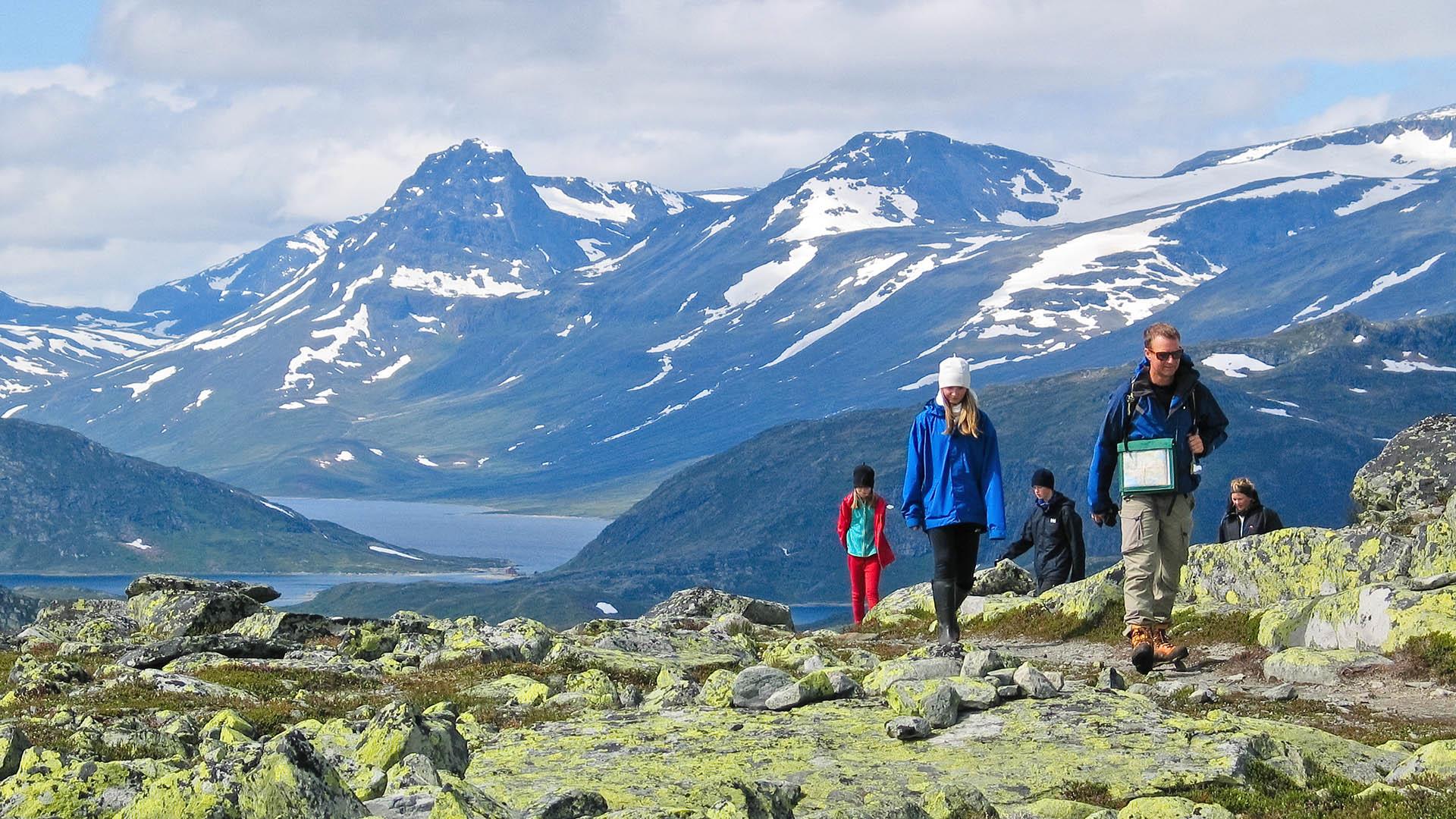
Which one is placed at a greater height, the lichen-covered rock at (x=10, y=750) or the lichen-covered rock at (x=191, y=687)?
the lichen-covered rock at (x=10, y=750)

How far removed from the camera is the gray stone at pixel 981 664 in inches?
672

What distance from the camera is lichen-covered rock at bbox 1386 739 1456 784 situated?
41.2ft

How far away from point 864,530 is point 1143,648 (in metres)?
10.1

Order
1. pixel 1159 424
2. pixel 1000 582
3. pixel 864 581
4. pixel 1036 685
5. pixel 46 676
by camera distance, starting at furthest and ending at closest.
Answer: pixel 1000 582 < pixel 864 581 < pixel 46 676 < pixel 1159 424 < pixel 1036 685

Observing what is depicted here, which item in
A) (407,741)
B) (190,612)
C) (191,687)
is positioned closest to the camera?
(407,741)

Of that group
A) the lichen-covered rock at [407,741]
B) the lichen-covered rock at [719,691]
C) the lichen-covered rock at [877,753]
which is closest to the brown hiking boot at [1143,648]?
the lichen-covered rock at [877,753]

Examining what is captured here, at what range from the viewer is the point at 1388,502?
4788cm

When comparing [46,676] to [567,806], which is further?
[46,676]

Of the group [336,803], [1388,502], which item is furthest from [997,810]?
[1388,502]

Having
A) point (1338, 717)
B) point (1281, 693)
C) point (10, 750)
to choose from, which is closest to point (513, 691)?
point (10, 750)

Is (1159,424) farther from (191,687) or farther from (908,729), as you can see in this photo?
(191,687)

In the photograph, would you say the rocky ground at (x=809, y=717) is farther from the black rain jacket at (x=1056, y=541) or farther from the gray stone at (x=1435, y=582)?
the black rain jacket at (x=1056, y=541)

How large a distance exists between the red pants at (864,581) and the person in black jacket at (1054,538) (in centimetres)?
300

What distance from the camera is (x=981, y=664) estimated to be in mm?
17141
